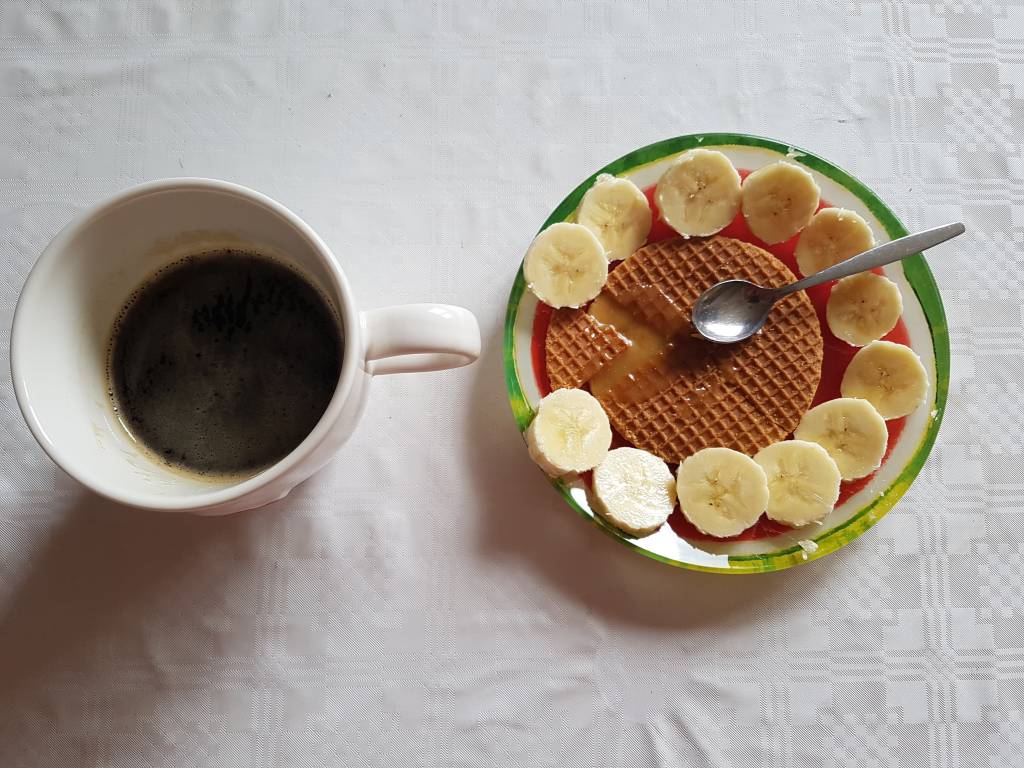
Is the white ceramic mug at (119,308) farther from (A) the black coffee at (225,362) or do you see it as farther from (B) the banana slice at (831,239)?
(B) the banana slice at (831,239)

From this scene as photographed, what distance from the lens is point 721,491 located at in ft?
3.00

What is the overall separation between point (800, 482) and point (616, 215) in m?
0.36

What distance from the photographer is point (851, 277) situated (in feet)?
3.16

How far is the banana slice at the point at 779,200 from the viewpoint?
0.95m

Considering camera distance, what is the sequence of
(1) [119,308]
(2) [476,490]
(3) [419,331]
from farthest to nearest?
(2) [476,490] → (1) [119,308] → (3) [419,331]

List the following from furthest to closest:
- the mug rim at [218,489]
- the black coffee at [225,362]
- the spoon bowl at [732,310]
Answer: the spoon bowl at [732,310] < the black coffee at [225,362] < the mug rim at [218,489]

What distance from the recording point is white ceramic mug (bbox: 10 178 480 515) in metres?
0.74

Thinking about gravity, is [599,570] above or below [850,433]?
below

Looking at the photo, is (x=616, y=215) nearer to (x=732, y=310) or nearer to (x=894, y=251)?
(x=732, y=310)

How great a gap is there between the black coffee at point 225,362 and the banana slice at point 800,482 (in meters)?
0.49

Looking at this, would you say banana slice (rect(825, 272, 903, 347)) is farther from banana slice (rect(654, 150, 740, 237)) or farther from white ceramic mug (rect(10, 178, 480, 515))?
white ceramic mug (rect(10, 178, 480, 515))

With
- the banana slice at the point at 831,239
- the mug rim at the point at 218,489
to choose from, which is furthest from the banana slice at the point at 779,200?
the mug rim at the point at 218,489

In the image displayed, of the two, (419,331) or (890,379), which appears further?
(890,379)

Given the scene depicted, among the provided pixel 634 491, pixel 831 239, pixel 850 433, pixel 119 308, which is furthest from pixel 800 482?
pixel 119 308
